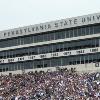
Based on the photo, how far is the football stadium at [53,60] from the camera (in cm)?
4900

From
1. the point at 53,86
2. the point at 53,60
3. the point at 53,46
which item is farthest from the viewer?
the point at 53,46

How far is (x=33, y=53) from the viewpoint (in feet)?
221

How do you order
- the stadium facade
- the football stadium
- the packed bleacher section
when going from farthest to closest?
1. the stadium facade
2. the football stadium
3. the packed bleacher section

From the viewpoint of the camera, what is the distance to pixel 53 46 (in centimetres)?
6444

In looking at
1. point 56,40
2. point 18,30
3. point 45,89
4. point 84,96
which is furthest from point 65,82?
point 18,30

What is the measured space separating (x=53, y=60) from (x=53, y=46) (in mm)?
1855

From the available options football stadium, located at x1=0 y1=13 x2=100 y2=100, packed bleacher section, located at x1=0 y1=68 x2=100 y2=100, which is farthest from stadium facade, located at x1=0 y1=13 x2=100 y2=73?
packed bleacher section, located at x1=0 y1=68 x2=100 y2=100

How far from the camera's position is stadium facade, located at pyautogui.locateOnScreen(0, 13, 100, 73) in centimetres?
5916

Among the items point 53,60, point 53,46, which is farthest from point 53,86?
point 53,46

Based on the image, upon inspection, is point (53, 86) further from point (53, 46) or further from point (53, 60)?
point (53, 46)

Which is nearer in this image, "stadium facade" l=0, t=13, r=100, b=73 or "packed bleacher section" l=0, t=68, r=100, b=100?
"packed bleacher section" l=0, t=68, r=100, b=100

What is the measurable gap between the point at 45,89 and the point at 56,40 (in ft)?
48.6

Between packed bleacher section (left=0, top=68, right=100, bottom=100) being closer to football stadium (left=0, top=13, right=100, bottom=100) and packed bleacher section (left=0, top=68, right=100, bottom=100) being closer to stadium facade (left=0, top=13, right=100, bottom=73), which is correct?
football stadium (left=0, top=13, right=100, bottom=100)

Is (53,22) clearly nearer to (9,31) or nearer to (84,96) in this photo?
(9,31)
